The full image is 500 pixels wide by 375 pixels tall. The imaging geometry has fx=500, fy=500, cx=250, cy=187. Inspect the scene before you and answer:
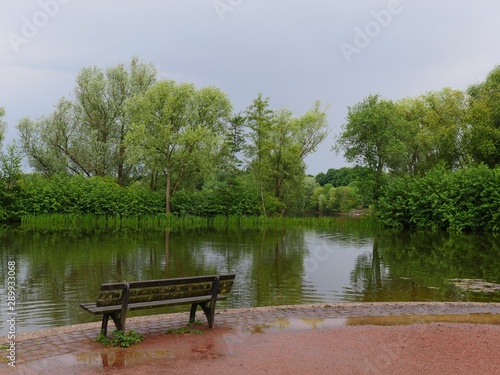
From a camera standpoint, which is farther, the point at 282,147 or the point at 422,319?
the point at 282,147

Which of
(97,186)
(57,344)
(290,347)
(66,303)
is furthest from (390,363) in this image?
(97,186)

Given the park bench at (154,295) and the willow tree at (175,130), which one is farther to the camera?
the willow tree at (175,130)

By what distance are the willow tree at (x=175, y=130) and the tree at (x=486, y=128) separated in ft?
69.0

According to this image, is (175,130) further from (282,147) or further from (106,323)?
(106,323)

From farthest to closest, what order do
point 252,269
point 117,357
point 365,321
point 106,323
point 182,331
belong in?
point 252,269
point 365,321
point 182,331
point 106,323
point 117,357

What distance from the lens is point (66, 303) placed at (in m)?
9.96

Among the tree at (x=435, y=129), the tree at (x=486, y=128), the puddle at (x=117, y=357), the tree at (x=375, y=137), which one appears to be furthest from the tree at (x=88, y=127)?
the puddle at (x=117, y=357)

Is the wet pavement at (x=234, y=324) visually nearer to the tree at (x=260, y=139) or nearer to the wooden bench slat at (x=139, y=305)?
the wooden bench slat at (x=139, y=305)

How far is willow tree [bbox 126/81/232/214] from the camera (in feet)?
129

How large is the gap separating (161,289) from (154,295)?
130 mm

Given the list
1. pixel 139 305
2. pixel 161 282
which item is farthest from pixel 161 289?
pixel 139 305

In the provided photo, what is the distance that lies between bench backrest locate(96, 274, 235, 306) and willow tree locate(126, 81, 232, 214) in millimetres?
31692

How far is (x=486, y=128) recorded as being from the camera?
131 ft

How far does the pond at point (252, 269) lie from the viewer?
423 inches
